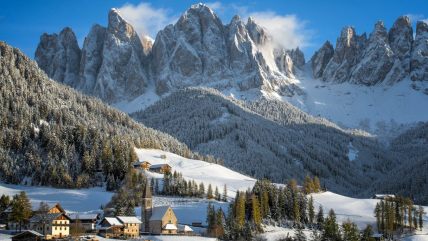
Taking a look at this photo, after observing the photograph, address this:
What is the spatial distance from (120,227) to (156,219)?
969cm

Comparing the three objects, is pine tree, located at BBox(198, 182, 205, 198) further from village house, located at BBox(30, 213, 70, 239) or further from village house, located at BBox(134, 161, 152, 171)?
village house, located at BBox(30, 213, 70, 239)

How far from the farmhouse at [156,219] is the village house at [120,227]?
17.7 feet

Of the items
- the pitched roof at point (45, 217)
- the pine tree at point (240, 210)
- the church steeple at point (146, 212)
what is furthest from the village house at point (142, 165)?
the pitched roof at point (45, 217)

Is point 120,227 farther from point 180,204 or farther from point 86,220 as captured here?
point 180,204

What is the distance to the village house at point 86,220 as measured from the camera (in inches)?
4779

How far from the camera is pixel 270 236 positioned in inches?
5010

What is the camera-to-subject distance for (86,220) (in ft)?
407

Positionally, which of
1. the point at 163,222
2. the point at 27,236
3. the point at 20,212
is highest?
the point at 20,212

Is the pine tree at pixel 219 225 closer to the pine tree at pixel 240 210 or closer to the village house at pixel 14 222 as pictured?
the pine tree at pixel 240 210

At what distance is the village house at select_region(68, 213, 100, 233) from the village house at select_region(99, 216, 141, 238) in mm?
1979

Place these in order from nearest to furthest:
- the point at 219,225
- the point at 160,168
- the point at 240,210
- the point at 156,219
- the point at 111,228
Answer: the point at 111,228, the point at 219,225, the point at 156,219, the point at 240,210, the point at 160,168

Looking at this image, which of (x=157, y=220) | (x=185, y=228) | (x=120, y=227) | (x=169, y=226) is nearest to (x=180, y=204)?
(x=185, y=228)

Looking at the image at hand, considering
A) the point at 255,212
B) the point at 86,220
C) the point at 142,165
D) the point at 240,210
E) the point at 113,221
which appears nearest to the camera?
the point at 113,221

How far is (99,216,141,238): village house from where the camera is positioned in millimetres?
118625
